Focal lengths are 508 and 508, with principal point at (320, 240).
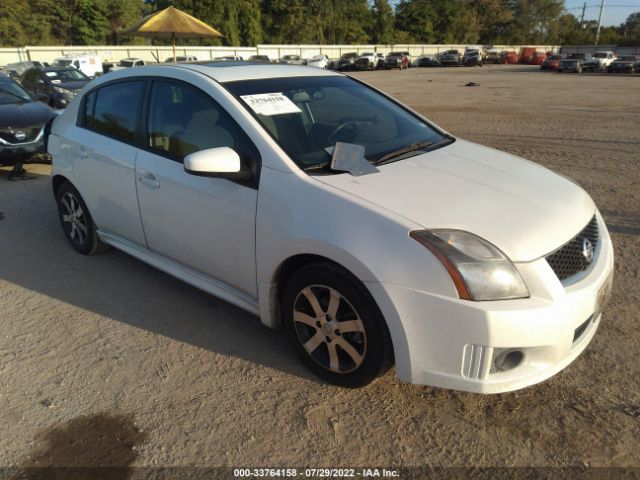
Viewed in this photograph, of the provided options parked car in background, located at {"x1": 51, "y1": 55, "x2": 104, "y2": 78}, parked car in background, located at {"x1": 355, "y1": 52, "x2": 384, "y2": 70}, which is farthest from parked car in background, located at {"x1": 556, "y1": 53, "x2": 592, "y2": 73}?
parked car in background, located at {"x1": 51, "y1": 55, "x2": 104, "y2": 78}

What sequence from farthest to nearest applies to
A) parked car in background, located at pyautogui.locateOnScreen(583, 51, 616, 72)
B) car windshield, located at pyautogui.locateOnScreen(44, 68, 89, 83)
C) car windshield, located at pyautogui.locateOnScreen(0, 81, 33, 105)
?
parked car in background, located at pyautogui.locateOnScreen(583, 51, 616, 72)
car windshield, located at pyautogui.locateOnScreen(44, 68, 89, 83)
car windshield, located at pyautogui.locateOnScreen(0, 81, 33, 105)

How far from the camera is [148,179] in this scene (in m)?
3.36

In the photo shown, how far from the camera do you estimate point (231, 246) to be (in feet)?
9.67

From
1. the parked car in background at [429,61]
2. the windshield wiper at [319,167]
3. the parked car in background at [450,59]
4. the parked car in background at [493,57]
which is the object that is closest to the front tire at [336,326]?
the windshield wiper at [319,167]

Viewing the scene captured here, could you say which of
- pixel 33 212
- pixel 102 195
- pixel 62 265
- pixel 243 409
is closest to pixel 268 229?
pixel 243 409

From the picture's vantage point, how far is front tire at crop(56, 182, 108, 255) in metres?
4.30

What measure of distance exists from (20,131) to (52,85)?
6.32 m

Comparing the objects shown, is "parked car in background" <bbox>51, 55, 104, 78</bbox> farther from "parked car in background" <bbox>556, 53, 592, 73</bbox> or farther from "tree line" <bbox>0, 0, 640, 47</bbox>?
"parked car in background" <bbox>556, 53, 592, 73</bbox>

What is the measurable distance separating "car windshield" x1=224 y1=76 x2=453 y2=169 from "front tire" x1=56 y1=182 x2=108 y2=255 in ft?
6.61

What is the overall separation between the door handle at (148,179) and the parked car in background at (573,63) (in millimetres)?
42612

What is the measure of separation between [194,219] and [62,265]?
1.92 m

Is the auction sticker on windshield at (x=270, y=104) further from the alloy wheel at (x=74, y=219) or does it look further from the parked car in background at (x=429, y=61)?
the parked car in background at (x=429, y=61)

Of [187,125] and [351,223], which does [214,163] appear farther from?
[351,223]

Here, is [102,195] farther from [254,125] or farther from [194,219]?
[254,125]
